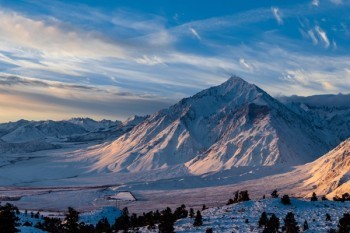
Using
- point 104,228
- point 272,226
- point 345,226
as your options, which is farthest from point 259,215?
point 104,228

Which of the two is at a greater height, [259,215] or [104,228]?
[259,215]

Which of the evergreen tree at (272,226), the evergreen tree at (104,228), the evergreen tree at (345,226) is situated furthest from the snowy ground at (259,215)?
the evergreen tree at (104,228)

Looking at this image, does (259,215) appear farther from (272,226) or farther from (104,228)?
(104,228)

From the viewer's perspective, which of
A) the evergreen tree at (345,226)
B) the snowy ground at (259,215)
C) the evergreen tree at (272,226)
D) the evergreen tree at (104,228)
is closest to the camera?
the evergreen tree at (345,226)

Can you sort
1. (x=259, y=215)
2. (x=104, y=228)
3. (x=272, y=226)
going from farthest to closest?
(x=104, y=228), (x=259, y=215), (x=272, y=226)

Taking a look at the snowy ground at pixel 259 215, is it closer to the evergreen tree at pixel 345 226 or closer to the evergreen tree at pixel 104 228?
the evergreen tree at pixel 345 226

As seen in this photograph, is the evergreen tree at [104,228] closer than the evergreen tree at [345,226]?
No

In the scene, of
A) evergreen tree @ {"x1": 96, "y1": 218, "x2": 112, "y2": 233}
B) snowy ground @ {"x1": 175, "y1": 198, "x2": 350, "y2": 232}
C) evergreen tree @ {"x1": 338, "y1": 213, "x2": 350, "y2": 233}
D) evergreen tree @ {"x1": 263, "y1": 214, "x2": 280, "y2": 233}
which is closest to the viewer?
evergreen tree @ {"x1": 338, "y1": 213, "x2": 350, "y2": 233}

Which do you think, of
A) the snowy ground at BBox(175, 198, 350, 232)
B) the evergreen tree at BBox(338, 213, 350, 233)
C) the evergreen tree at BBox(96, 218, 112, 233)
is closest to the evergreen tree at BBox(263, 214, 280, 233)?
the snowy ground at BBox(175, 198, 350, 232)

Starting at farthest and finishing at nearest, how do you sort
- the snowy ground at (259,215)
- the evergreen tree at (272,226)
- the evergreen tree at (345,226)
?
the snowy ground at (259,215) < the evergreen tree at (272,226) < the evergreen tree at (345,226)

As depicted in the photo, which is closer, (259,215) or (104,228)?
(259,215)

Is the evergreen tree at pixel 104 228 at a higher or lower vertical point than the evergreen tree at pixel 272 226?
lower

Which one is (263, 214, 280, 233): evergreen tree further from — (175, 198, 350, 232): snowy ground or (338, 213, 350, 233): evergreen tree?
(338, 213, 350, 233): evergreen tree

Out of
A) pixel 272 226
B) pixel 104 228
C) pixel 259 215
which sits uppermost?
pixel 259 215
